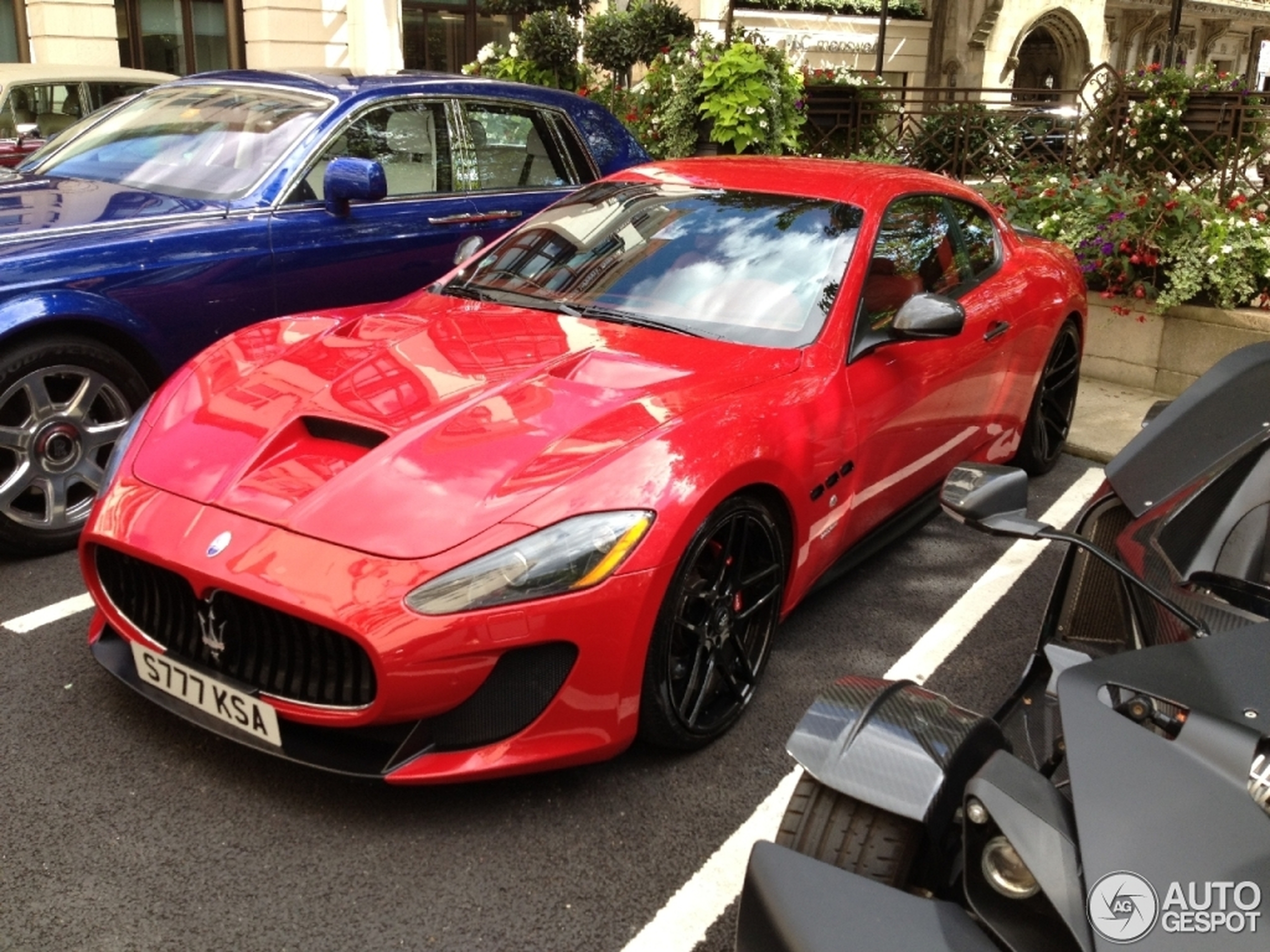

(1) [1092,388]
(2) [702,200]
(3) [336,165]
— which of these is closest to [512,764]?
(2) [702,200]

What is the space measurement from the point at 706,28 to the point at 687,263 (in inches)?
826

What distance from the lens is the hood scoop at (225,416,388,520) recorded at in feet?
9.66

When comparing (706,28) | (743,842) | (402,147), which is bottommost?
(743,842)

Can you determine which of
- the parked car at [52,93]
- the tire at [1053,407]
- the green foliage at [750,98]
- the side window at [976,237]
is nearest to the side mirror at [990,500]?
the side window at [976,237]

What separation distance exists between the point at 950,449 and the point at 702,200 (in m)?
1.27

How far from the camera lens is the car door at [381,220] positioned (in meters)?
5.07

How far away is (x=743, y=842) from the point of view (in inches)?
116

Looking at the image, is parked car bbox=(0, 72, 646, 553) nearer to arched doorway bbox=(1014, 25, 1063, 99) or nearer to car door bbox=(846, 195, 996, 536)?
car door bbox=(846, 195, 996, 536)

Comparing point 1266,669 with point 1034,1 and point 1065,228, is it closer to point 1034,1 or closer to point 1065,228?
point 1065,228

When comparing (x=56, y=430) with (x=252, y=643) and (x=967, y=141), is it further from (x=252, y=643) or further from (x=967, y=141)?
(x=967, y=141)

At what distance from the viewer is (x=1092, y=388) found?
7473 millimetres

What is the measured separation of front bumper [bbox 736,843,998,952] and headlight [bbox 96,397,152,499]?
2.13 metres

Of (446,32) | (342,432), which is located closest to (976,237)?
(342,432)

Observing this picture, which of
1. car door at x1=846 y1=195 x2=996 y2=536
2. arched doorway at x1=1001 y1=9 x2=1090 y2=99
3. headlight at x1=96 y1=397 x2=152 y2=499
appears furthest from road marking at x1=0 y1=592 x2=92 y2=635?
arched doorway at x1=1001 y1=9 x2=1090 y2=99
